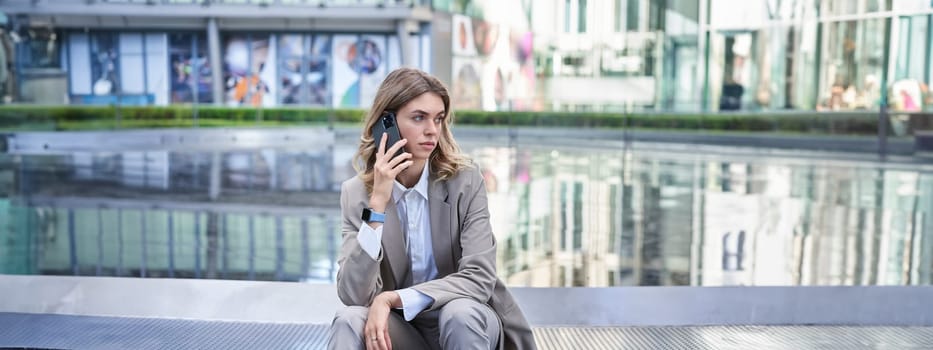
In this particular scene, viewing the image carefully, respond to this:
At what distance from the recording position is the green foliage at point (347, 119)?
Result: 83.0 ft

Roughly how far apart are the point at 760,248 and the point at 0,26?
109 feet

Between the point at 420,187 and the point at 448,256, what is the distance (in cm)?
26

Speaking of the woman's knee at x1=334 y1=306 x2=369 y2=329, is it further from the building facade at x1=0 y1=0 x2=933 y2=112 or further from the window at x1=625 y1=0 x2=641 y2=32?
the window at x1=625 y1=0 x2=641 y2=32

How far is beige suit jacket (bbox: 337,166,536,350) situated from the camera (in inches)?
116

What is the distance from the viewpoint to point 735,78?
2945cm

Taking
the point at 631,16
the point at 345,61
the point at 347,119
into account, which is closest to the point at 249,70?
the point at 345,61

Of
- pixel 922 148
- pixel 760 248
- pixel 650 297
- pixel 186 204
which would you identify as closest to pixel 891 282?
pixel 760 248

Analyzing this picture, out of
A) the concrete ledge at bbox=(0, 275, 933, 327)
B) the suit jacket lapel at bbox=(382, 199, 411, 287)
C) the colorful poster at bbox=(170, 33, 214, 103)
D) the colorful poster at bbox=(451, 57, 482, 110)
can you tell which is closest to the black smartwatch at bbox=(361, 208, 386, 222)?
the suit jacket lapel at bbox=(382, 199, 411, 287)

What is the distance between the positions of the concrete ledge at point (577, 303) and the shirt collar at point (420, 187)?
64.1 inches

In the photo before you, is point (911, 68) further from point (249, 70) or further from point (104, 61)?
point (104, 61)

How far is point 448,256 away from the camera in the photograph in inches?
124

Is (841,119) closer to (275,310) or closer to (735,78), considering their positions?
(735,78)

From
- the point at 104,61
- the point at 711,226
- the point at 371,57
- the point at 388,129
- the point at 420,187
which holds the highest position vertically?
the point at 371,57

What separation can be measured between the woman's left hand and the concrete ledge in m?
1.76
